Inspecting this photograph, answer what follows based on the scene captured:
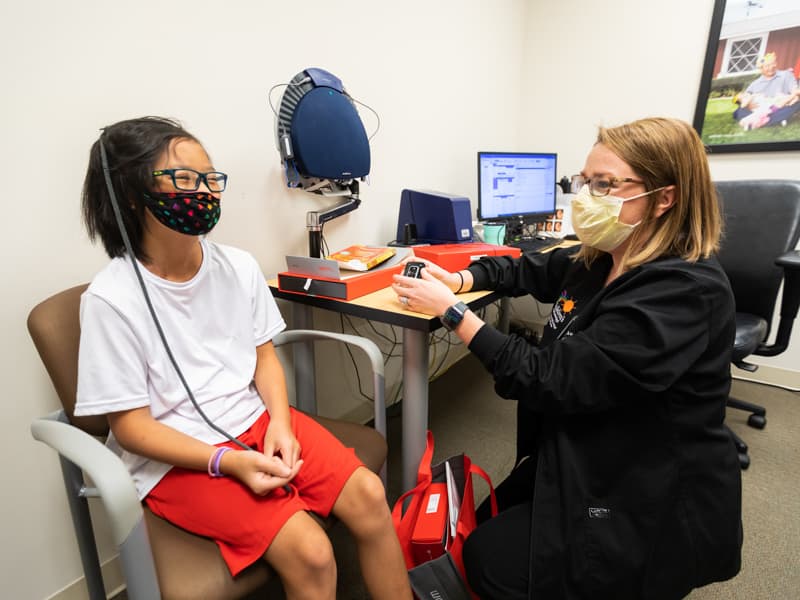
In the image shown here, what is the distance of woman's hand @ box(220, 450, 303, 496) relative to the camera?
2.54ft

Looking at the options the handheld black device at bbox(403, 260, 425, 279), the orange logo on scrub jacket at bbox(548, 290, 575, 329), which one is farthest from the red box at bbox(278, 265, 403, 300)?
the orange logo on scrub jacket at bbox(548, 290, 575, 329)

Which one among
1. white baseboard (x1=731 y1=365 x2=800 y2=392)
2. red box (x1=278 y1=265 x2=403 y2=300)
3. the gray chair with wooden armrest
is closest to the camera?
the gray chair with wooden armrest

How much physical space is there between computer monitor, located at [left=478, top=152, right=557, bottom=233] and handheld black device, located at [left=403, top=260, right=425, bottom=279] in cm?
96

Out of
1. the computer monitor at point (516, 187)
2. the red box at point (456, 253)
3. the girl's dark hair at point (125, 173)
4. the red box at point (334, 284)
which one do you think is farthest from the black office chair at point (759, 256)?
the girl's dark hair at point (125, 173)

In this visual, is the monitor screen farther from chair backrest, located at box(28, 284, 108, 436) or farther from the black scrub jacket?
chair backrest, located at box(28, 284, 108, 436)

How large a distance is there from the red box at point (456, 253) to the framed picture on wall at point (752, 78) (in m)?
Answer: 1.62

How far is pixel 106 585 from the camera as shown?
119 cm

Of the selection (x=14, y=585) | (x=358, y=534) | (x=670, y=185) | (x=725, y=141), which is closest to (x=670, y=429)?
(x=670, y=185)

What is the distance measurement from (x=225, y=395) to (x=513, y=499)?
0.78 meters

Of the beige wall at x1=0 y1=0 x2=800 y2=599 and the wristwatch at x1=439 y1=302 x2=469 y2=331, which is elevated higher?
the beige wall at x1=0 y1=0 x2=800 y2=599

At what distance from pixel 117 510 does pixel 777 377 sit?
302cm

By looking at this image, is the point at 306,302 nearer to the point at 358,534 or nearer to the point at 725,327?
the point at 358,534

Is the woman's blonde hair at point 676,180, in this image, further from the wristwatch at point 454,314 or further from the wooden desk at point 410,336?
the wooden desk at point 410,336

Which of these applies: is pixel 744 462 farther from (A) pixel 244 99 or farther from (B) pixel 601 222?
(A) pixel 244 99
